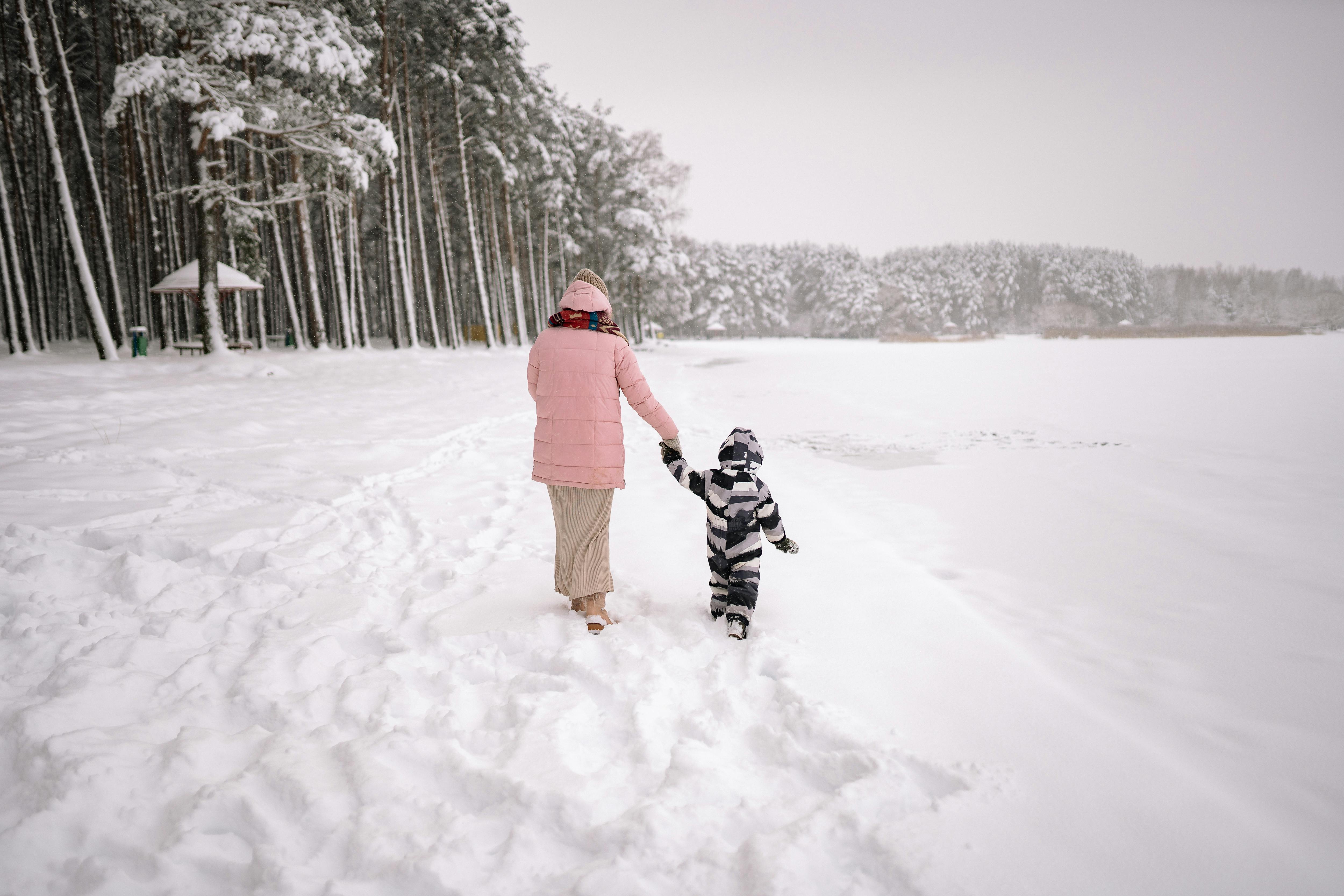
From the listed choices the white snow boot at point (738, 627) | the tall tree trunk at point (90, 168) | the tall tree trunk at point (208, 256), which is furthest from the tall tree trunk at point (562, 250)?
the white snow boot at point (738, 627)

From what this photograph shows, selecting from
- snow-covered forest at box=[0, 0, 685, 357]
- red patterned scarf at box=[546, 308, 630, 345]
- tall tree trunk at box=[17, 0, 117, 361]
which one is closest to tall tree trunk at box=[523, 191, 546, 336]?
snow-covered forest at box=[0, 0, 685, 357]

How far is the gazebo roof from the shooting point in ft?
58.1

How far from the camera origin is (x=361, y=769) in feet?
7.60

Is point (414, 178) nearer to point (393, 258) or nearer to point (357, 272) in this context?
point (393, 258)

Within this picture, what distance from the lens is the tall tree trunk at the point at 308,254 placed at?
17.8 meters

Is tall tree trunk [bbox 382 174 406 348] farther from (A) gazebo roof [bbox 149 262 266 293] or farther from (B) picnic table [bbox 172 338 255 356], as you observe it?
(B) picnic table [bbox 172 338 255 356]

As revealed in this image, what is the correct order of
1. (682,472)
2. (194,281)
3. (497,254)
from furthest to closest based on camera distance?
(497,254) < (194,281) < (682,472)

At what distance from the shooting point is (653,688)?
9.52 ft

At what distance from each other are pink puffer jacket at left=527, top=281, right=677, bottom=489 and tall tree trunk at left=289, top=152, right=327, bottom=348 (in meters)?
17.2

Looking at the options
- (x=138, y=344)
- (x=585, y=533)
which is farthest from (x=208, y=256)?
(x=585, y=533)

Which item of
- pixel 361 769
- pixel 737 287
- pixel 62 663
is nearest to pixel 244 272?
pixel 62 663

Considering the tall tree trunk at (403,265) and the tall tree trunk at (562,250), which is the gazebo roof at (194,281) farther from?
the tall tree trunk at (562,250)

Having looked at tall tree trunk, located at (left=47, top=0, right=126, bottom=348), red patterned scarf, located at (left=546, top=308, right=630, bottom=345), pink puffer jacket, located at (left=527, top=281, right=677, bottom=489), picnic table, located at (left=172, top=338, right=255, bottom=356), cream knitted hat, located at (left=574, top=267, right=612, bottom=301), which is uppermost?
tall tree trunk, located at (left=47, top=0, right=126, bottom=348)

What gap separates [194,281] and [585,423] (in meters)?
19.6
